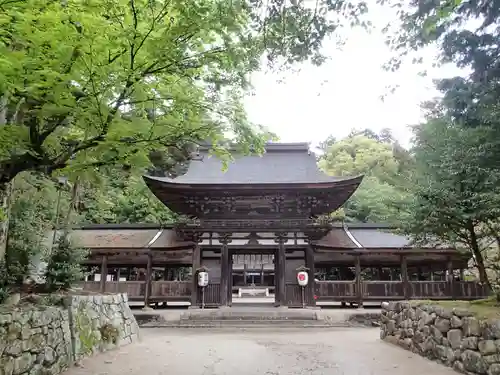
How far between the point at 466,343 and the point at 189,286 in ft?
33.2

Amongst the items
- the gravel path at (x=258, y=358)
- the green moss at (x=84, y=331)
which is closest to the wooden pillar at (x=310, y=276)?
the gravel path at (x=258, y=358)

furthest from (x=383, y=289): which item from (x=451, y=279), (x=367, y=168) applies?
(x=367, y=168)

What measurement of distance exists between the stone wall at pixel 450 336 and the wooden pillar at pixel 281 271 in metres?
5.39

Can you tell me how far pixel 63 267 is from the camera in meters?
6.63

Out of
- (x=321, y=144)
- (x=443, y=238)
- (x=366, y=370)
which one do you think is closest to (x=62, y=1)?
(x=366, y=370)

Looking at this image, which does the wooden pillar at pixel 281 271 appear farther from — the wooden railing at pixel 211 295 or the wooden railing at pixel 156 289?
the wooden railing at pixel 156 289

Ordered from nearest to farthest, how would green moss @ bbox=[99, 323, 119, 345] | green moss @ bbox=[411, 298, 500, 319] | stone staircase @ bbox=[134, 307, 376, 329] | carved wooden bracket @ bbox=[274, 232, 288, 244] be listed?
green moss @ bbox=[411, 298, 500, 319] < green moss @ bbox=[99, 323, 119, 345] < stone staircase @ bbox=[134, 307, 376, 329] < carved wooden bracket @ bbox=[274, 232, 288, 244]

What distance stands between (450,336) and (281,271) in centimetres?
797

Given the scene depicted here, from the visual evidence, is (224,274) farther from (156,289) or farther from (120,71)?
(120,71)

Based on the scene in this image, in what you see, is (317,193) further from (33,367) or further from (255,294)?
(255,294)

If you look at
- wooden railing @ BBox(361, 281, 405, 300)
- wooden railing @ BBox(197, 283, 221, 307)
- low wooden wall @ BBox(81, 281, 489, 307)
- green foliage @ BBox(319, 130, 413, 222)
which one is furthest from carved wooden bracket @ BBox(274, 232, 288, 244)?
green foliage @ BBox(319, 130, 413, 222)

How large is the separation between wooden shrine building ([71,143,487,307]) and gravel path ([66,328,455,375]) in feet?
13.8

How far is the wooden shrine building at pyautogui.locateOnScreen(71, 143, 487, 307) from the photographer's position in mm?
13273

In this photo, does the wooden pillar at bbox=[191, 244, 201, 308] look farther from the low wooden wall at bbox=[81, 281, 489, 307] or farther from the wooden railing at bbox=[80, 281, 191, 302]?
the wooden railing at bbox=[80, 281, 191, 302]
